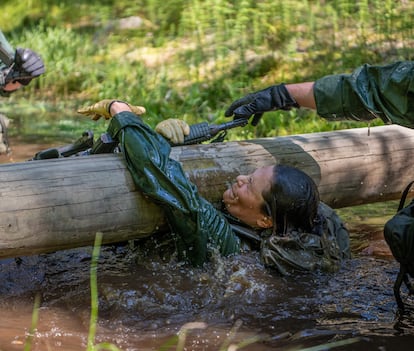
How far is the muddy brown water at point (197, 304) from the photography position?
3.48 meters

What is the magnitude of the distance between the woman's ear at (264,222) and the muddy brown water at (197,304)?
0.61ft

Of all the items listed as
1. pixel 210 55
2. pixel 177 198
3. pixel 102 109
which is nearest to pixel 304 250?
pixel 177 198

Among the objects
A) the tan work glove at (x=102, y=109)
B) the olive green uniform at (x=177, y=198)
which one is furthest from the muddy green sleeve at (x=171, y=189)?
the tan work glove at (x=102, y=109)

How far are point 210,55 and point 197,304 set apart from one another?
6372 mm

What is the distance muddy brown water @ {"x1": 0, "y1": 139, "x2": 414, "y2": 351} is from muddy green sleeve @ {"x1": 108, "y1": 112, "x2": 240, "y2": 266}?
16 cm

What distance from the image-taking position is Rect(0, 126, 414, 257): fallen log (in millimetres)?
3555

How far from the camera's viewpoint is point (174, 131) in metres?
4.31

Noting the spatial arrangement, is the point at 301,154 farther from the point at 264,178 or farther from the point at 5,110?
the point at 5,110

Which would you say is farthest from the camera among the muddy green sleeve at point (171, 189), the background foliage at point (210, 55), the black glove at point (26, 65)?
the background foliage at point (210, 55)

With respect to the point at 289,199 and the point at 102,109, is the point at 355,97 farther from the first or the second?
the point at 102,109

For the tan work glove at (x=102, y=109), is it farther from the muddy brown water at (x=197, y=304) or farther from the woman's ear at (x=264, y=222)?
the woman's ear at (x=264, y=222)

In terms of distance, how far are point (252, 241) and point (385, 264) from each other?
3.10 feet

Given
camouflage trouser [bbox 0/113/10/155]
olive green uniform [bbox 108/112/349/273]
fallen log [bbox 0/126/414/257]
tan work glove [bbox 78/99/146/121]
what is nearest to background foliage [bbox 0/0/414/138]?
camouflage trouser [bbox 0/113/10/155]

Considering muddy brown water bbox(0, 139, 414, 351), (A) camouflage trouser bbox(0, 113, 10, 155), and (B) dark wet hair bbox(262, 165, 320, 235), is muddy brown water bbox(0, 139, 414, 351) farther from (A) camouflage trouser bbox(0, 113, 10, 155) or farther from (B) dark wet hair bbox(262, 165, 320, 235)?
(A) camouflage trouser bbox(0, 113, 10, 155)
